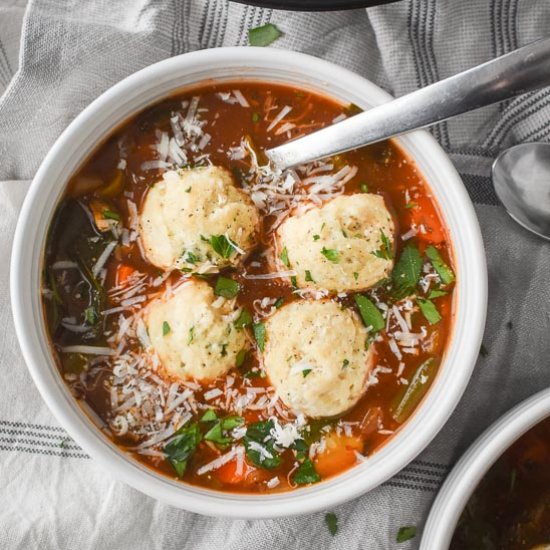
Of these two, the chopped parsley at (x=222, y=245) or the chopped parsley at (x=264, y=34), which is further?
the chopped parsley at (x=264, y=34)

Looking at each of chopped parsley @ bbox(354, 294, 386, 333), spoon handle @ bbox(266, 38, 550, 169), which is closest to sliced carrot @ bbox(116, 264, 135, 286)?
spoon handle @ bbox(266, 38, 550, 169)

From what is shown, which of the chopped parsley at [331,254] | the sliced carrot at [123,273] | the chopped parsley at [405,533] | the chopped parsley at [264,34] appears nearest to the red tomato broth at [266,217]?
the sliced carrot at [123,273]

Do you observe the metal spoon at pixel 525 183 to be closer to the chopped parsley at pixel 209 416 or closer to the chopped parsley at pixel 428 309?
the chopped parsley at pixel 428 309

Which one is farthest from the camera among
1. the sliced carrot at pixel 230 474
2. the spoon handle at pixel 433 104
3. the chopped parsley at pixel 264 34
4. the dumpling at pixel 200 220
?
the chopped parsley at pixel 264 34

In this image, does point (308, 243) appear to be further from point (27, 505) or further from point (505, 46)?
point (27, 505)

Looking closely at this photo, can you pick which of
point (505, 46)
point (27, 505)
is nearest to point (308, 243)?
point (505, 46)

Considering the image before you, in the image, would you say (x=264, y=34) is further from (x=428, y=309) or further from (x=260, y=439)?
(x=260, y=439)
